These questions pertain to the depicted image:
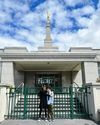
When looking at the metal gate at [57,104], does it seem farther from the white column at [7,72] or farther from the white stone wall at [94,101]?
the white column at [7,72]

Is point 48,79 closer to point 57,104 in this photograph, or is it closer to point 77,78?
point 77,78

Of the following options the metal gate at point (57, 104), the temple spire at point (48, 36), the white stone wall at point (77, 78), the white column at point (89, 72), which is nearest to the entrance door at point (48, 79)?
the white stone wall at point (77, 78)

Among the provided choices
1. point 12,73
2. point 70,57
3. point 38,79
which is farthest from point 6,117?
point 38,79

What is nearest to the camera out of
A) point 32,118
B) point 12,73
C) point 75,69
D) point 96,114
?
point 96,114

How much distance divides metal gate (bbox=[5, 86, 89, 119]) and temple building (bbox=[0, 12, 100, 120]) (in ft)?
1.89

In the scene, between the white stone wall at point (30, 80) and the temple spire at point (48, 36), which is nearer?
the white stone wall at point (30, 80)

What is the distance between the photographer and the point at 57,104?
10117 mm

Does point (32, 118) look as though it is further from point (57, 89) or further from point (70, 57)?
point (70, 57)

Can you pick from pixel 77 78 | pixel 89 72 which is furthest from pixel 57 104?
pixel 77 78

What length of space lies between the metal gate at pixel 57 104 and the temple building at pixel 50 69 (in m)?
0.58

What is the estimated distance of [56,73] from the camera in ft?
65.2

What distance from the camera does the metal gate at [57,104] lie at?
891 centimetres

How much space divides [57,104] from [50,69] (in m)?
9.26

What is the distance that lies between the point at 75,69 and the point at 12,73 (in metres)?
7.32
